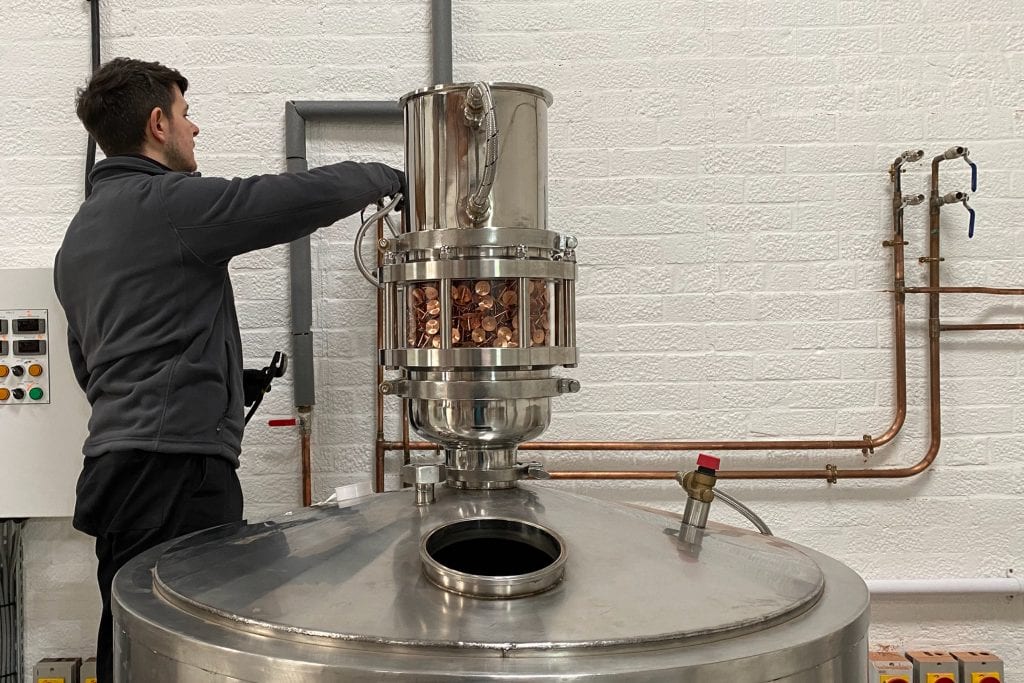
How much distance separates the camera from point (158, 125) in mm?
1605

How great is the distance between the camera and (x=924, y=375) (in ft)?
6.36

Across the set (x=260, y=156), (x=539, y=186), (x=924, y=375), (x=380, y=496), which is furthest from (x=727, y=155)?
(x=380, y=496)

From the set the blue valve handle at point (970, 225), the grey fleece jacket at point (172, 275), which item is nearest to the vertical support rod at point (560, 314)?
the grey fleece jacket at point (172, 275)

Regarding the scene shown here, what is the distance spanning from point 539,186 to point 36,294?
129cm

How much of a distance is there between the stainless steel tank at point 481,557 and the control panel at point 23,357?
0.91 m

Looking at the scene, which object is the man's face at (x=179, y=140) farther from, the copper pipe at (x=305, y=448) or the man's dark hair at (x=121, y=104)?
the copper pipe at (x=305, y=448)

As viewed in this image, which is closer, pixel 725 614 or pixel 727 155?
pixel 725 614

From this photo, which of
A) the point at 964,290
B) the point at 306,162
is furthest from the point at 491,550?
the point at 964,290

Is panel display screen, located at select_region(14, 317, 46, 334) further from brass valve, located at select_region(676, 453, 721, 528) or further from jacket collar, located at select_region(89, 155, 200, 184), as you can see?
brass valve, located at select_region(676, 453, 721, 528)

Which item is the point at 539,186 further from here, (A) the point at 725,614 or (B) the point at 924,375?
(B) the point at 924,375

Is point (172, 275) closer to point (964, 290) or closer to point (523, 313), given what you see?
point (523, 313)

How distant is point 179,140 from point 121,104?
0.12 meters

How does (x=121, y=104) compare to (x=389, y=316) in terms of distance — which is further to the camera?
(x=121, y=104)

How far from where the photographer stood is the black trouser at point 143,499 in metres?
1.43
